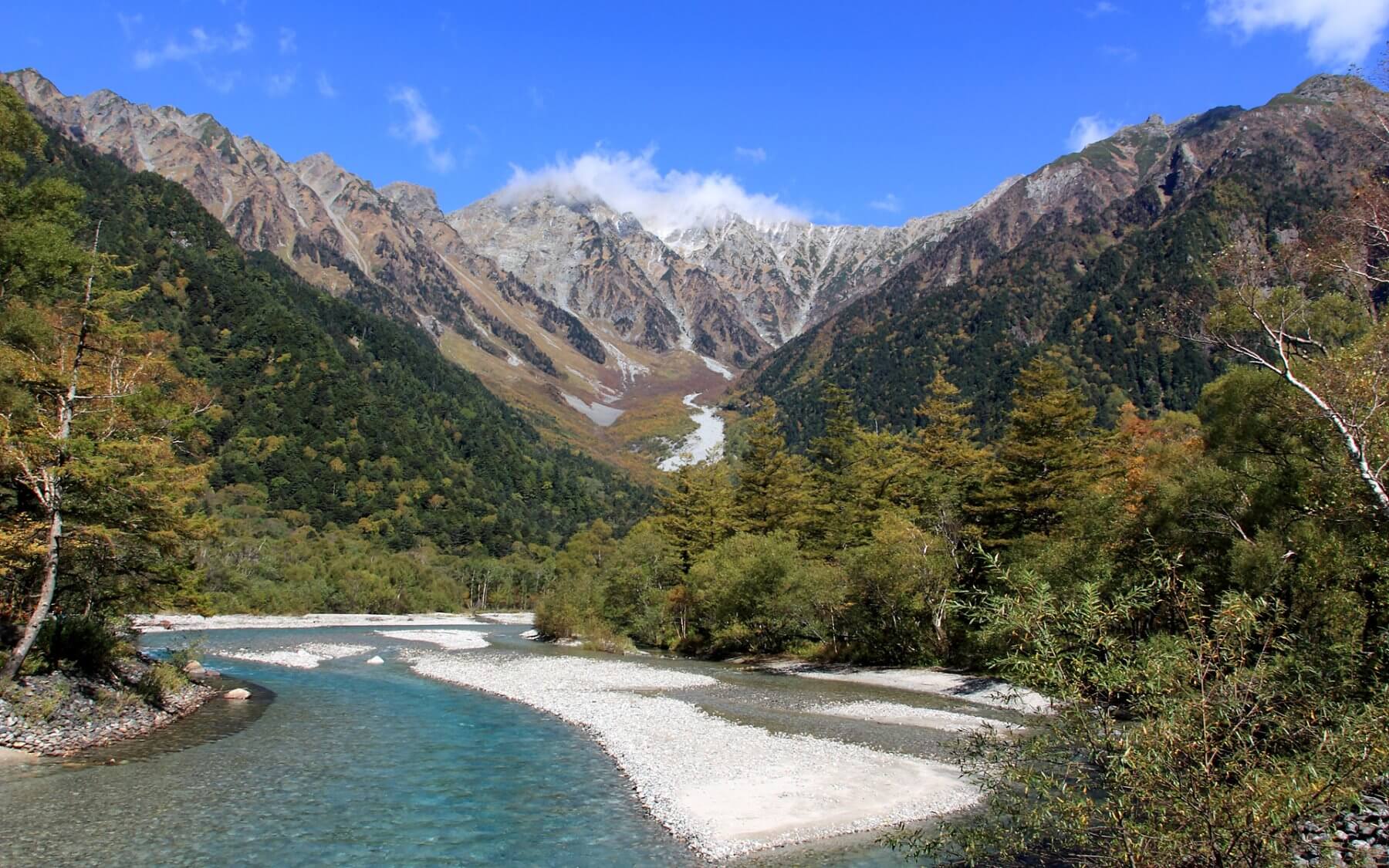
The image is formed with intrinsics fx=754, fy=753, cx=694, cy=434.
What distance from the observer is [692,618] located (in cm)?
5962

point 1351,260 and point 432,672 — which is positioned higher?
point 1351,260

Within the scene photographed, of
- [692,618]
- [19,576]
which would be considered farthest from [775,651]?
[19,576]

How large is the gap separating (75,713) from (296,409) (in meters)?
150

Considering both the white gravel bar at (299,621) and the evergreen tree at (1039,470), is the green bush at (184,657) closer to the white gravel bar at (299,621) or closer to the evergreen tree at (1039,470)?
the white gravel bar at (299,621)

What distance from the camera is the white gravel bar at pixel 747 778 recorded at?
15.0 meters

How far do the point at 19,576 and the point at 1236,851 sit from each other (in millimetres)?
26905

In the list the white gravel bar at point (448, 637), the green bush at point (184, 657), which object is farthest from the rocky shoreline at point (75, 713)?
the white gravel bar at point (448, 637)

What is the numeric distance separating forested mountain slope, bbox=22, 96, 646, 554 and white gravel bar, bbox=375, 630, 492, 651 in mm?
64417

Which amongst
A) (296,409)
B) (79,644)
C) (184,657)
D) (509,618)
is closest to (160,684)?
(79,644)

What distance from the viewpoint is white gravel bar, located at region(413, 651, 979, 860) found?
49.2 ft

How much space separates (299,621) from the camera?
8500cm

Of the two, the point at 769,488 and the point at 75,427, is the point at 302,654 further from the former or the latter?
the point at 769,488

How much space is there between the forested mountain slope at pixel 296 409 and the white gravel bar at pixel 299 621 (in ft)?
124

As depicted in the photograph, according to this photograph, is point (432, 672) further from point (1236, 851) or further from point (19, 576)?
point (1236, 851)
